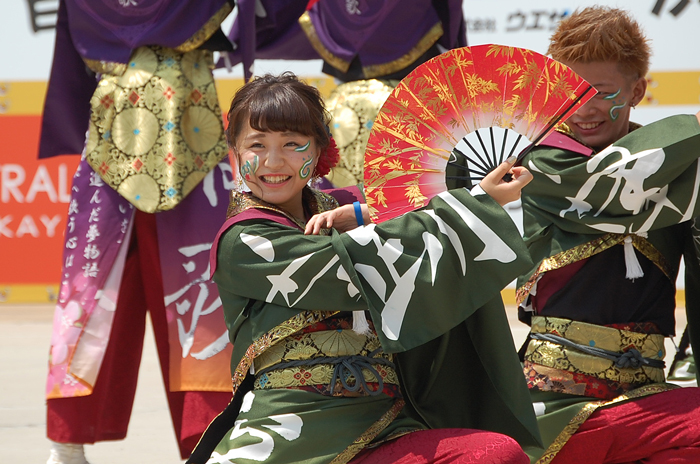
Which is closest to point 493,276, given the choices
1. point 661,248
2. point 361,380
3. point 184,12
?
point 361,380

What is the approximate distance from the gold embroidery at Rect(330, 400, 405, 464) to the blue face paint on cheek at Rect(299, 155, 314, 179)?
51cm

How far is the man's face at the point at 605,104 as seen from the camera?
2037 millimetres

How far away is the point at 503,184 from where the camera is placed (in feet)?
5.58

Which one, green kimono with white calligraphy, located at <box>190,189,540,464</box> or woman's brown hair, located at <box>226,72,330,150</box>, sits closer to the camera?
green kimono with white calligraphy, located at <box>190,189,540,464</box>

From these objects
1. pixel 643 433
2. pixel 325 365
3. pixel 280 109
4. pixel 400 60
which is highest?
pixel 400 60

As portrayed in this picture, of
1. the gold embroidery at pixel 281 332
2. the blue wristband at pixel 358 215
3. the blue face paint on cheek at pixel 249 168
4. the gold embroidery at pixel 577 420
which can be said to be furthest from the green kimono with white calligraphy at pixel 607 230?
the blue face paint on cheek at pixel 249 168

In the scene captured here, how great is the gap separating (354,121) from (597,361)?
148 cm

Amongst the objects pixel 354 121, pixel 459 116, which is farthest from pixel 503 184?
pixel 354 121

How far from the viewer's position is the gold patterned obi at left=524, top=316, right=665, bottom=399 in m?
1.99

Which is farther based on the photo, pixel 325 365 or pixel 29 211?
pixel 29 211

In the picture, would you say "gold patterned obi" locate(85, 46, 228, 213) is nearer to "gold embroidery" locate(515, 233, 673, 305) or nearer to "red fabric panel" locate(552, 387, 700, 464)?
"gold embroidery" locate(515, 233, 673, 305)

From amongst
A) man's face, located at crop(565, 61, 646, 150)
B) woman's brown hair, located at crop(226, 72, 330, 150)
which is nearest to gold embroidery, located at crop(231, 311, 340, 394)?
woman's brown hair, located at crop(226, 72, 330, 150)

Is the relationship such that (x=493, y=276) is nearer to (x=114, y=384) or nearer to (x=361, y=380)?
(x=361, y=380)

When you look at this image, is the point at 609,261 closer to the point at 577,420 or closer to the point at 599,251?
the point at 599,251
